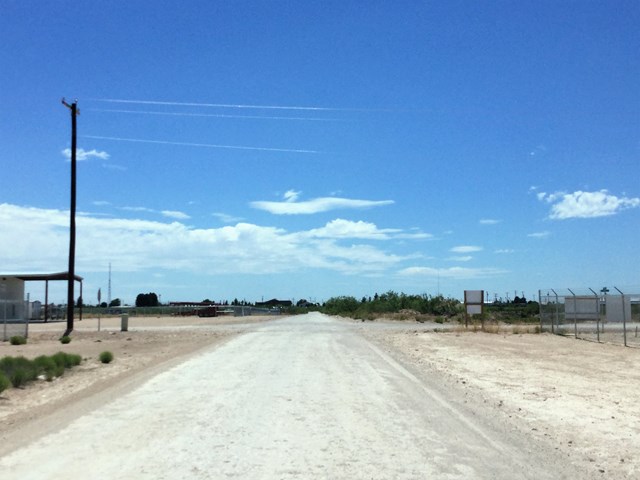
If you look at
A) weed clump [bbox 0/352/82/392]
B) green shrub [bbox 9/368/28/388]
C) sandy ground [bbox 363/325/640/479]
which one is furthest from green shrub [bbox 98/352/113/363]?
sandy ground [bbox 363/325/640/479]

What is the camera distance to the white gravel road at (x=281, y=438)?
7.18 m

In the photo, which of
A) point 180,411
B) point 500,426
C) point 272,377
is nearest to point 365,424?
point 500,426

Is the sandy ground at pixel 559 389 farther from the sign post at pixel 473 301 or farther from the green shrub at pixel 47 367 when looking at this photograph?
the sign post at pixel 473 301

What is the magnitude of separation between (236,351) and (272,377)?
863 centimetres

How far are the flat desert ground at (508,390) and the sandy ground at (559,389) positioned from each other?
0.8 inches

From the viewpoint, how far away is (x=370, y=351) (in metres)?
24.8

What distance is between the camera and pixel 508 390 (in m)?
14.7

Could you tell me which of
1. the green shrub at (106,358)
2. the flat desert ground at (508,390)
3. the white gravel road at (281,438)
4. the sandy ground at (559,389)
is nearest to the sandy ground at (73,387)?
the flat desert ground at (508,390)

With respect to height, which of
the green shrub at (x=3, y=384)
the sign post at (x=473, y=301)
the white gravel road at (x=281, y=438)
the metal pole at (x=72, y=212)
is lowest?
the white gravel road at (x=281, y=438)

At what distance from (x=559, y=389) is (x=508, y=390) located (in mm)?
1215

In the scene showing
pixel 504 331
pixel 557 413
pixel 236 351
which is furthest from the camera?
pixel 504 331

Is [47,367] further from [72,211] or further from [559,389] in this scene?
[72,211]

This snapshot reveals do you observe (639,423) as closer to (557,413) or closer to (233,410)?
(557,413)

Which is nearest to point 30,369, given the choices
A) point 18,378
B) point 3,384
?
point 18,378
